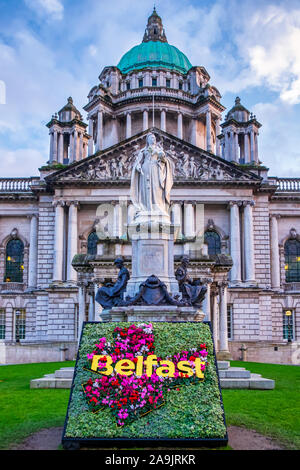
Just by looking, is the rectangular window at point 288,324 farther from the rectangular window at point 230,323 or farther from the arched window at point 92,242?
the arched window at point 92,242

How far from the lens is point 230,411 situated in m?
11.3

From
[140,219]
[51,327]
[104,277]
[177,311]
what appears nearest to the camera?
[177,311]

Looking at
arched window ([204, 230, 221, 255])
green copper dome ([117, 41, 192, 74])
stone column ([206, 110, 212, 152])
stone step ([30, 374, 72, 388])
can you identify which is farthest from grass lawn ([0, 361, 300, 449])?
green copper dome ([117, 41, 192, 74])

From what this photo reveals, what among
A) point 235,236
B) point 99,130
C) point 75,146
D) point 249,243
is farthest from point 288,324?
point 99,130

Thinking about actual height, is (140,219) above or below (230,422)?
above

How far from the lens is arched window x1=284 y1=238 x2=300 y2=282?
2043 inches

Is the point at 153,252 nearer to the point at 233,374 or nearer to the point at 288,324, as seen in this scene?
the point at 233,374

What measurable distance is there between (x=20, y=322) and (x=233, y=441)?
146 feet

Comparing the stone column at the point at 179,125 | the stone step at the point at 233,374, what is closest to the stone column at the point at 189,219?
the stone column at the point at 179,125

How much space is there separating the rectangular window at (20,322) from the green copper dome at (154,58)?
36308 millimetres
